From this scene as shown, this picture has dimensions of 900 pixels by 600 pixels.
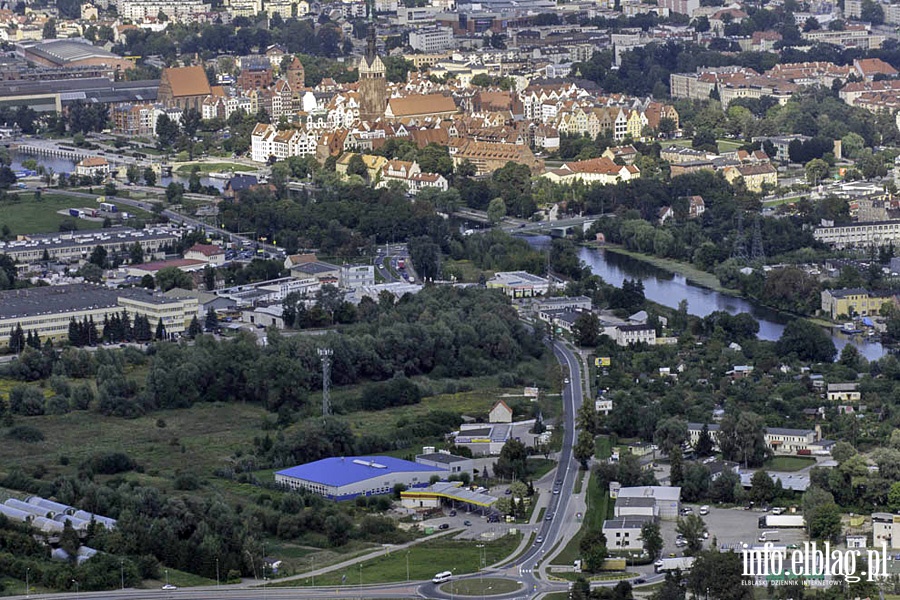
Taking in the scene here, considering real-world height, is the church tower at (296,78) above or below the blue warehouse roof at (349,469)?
below

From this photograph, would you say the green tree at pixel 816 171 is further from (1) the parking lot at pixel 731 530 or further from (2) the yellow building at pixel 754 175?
(1) the parking lot at pixel 731 530

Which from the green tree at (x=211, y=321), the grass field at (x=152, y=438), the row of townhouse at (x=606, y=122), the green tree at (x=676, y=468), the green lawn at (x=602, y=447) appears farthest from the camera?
the row of townhouse at (x=606, y=122)

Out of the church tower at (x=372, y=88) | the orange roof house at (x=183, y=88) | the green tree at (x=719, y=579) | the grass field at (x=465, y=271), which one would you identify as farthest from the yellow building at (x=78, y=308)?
the orange roof house at (x=183, y=88)

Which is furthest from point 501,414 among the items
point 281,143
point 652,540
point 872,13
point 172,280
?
point 872,13

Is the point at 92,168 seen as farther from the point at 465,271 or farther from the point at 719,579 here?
the point at 719,579

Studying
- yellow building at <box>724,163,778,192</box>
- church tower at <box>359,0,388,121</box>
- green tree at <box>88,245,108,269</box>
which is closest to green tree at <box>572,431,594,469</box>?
green tree at <box>88,245,108,269</box>

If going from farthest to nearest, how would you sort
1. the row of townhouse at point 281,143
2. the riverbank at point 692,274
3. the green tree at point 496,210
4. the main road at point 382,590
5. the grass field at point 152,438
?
the row of townhouse at point 281,143 < the green tree at point 496,210 < the riverbank at point 692,274 < the grass field at point 152,438 < the main road at point 382,590
